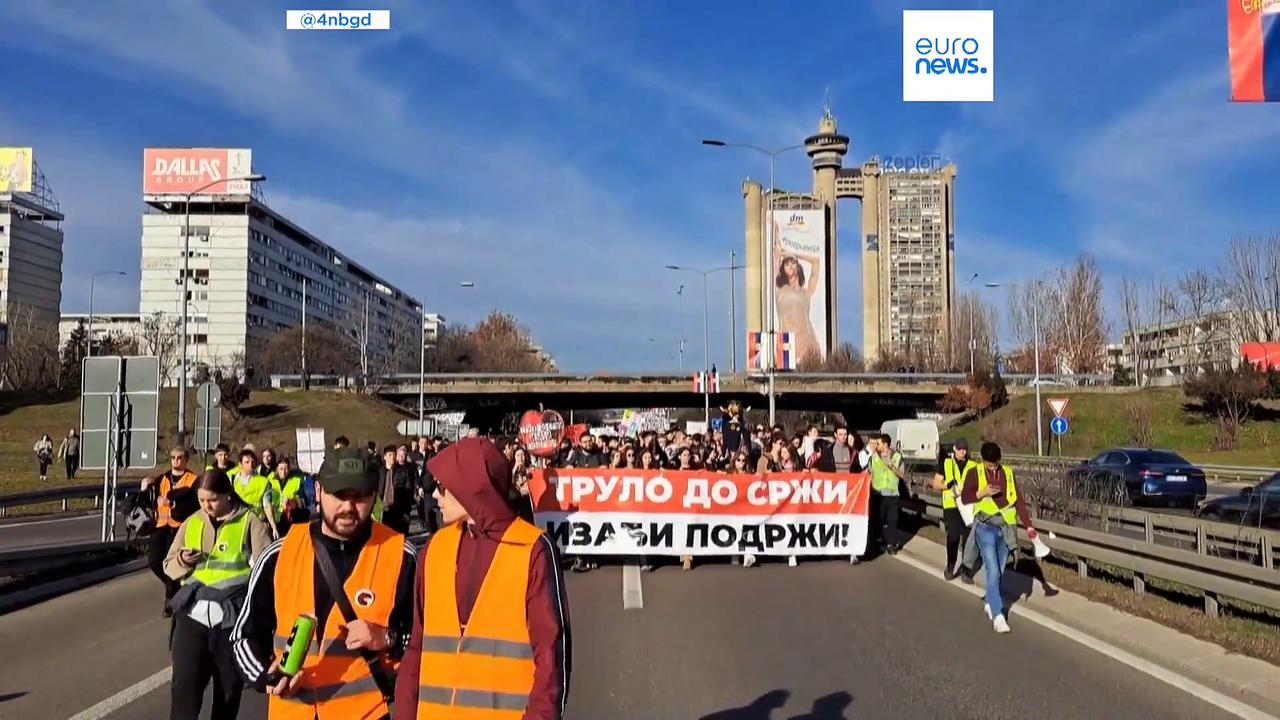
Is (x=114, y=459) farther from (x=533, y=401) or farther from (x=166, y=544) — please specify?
(x=533, y=401)

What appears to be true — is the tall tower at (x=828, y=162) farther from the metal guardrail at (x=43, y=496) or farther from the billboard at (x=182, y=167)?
the metal guardrail at (x=43, y=496)

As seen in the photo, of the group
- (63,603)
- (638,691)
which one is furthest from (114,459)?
(638,691)

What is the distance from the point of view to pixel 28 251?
124375 mm

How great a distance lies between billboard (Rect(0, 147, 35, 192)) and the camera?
11731 cm

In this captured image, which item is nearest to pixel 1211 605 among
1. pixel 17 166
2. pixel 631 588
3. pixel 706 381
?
pixel 631 588

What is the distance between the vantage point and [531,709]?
3.36 meters

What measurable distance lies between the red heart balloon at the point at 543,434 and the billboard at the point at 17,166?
373ft

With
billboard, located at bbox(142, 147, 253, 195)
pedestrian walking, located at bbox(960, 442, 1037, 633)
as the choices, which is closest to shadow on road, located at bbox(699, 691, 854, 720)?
pedestrian walking, located at bbox(960, 442, 1037, 633)

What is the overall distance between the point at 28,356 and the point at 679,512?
9113 centimetres

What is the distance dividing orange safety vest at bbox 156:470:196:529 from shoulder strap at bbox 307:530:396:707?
5.39 metres

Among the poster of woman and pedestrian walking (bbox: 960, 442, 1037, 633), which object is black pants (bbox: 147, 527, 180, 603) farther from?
the poster of woman

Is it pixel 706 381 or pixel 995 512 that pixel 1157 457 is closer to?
pixel 995 512

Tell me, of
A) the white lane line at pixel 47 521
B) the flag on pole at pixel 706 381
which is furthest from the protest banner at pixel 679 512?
the flag on pole at pixel 706 381

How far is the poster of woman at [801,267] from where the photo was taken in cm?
13500
